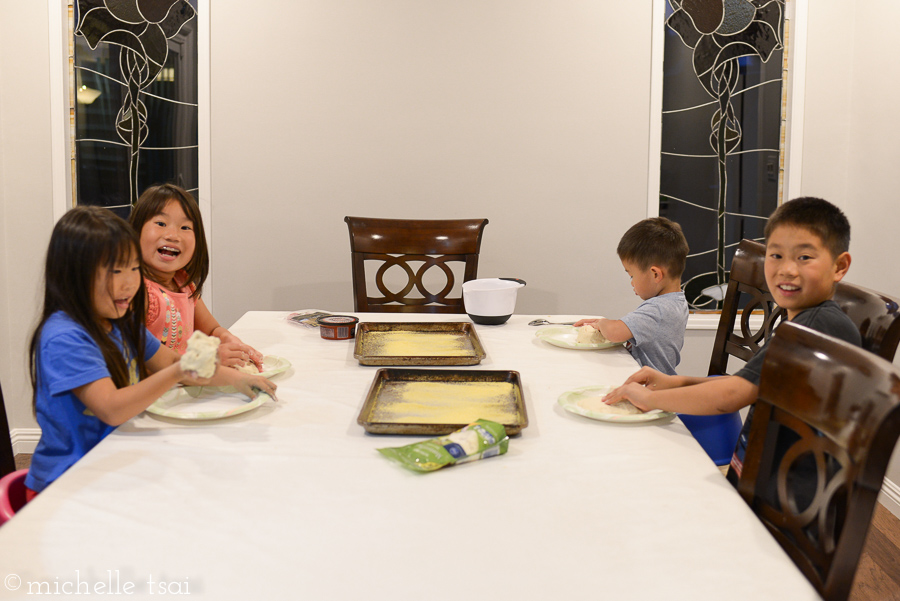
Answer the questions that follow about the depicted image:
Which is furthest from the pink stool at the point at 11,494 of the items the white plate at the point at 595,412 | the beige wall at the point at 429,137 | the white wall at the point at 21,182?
the beige wall at the point at 429,137

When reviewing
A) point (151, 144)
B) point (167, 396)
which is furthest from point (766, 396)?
point (151, 144)

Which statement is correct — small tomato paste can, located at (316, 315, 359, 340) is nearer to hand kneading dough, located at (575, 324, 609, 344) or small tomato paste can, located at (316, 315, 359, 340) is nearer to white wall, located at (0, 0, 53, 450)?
hand kneading dough, located at (575, 324, 609, 344)

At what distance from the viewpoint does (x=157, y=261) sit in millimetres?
1688

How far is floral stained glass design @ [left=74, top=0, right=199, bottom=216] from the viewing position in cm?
280

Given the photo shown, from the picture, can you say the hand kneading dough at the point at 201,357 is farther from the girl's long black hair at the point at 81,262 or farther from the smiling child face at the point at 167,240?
the smiling child face at the point at 167,240

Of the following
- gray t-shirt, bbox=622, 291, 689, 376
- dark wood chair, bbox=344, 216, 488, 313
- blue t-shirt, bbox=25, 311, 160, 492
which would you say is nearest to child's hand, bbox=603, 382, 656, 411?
gray t-shirt, bbox=622, 291, 689, 376

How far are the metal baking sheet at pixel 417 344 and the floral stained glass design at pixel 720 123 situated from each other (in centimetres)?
153

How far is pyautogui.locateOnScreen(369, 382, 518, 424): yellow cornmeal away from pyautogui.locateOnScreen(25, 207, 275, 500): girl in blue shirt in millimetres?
233

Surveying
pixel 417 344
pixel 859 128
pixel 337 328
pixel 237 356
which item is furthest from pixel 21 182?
pixel 859 128

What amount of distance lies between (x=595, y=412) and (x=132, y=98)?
2502 mm

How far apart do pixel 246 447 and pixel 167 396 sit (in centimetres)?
27

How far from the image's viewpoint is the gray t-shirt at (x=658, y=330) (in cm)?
170

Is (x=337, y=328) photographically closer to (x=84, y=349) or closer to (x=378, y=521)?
(x=84, y=349)

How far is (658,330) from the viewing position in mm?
1715
